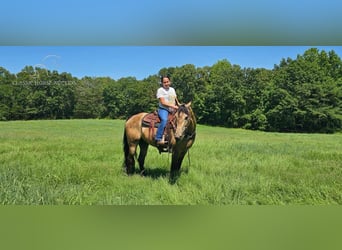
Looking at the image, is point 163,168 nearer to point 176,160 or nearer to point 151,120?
point 176,160

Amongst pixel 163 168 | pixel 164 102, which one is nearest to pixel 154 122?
pixel 164 102

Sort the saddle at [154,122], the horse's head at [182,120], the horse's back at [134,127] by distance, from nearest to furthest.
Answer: the horse's head at [182,120]
the saddle at [154,122]
the horse's back at [134,127]

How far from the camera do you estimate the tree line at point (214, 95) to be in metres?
4.33

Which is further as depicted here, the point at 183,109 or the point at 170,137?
the point at 170,137

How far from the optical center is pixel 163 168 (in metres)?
4.32

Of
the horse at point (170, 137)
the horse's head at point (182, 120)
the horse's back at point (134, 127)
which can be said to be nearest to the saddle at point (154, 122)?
the horse at point (170, 137)

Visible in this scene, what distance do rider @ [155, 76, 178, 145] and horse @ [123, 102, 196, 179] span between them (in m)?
0.10

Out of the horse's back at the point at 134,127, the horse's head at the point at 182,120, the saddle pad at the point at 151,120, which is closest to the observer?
the horse's head at the point at 182,120

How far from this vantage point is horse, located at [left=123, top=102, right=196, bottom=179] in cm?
357

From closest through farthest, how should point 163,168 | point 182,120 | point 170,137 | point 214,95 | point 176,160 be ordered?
point 182,120 < point 170,137 < point 176,160 < point 163,168 < point 214,95

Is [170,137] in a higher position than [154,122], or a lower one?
lower

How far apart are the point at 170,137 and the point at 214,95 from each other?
1.07 metres

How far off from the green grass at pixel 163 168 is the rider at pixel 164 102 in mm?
545

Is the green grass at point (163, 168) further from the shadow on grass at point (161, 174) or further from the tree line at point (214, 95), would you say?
the tree line at point (214, 95)
